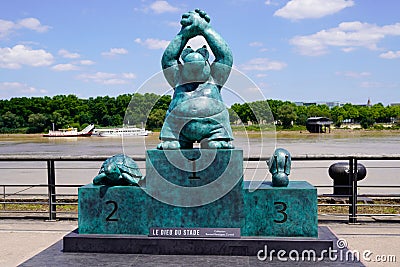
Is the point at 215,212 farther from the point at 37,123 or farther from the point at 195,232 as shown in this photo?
the point at 37,123

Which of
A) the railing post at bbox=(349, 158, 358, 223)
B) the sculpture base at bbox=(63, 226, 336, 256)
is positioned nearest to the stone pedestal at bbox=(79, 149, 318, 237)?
the sculpture base at bbox=(63, 226, 336, 256)

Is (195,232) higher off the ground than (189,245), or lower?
higher

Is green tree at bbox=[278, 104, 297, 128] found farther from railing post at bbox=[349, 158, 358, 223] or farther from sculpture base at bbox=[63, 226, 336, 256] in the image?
sculpture base at bbox=[63, 226, 336, 256]

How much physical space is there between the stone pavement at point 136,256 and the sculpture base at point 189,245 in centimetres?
8

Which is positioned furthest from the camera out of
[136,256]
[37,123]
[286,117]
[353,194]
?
[286,117]

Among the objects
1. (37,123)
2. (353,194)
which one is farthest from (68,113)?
(353,194)

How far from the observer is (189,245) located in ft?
15.5

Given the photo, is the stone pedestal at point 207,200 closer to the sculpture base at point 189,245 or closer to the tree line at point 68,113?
the sculpture base at point 189,245

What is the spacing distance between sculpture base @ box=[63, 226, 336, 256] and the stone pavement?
0.08 metres

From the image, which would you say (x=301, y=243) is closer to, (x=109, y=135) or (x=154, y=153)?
(x=154, y=153)

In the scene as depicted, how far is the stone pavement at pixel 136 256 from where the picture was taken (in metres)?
4.46

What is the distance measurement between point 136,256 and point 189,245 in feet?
1.83

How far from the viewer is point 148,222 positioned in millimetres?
4902

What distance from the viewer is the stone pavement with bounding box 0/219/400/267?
4461 millimetres
